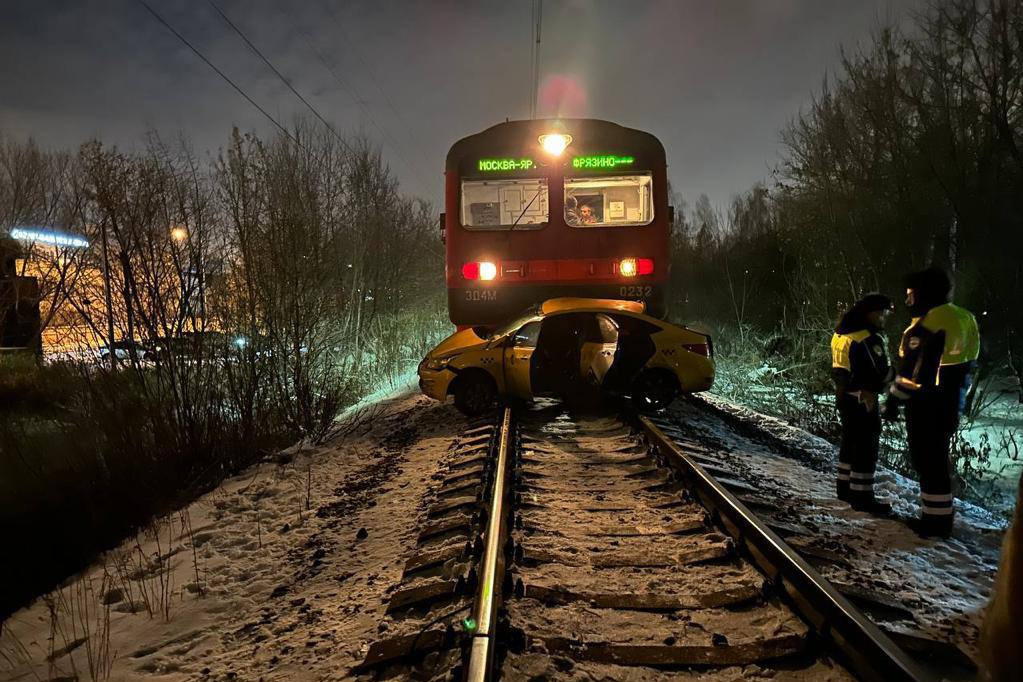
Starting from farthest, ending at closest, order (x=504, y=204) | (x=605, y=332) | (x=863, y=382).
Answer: (x=504, y=204), (x=605, y=332), (x=863, y=382)

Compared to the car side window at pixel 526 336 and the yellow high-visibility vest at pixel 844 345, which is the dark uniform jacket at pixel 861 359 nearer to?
the yellow high-visibility vest at pixel 844 345

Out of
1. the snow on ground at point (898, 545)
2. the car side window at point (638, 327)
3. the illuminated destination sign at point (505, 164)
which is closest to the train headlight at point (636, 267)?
the car side window at point (638, 327)

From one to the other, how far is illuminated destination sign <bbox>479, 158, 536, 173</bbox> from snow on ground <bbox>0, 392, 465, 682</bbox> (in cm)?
495

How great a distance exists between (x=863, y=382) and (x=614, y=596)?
9.36ft

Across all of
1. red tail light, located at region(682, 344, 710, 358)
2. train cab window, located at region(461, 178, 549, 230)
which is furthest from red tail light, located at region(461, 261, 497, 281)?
red tail light, located at region(682, 344, 710, 358)

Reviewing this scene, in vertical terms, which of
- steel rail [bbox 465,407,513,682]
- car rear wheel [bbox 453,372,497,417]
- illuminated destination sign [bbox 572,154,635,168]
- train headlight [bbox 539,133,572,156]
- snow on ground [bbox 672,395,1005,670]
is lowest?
snow on ground [bbox 672,395,1005,670]

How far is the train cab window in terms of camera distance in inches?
367

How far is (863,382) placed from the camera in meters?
4.80

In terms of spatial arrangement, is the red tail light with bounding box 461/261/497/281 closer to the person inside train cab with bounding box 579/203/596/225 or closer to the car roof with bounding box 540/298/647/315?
the car roof with bounding box 540/298/647/315

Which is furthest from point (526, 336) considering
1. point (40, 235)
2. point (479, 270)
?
point (40, 235)

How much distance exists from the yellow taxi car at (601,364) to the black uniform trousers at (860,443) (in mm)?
3346

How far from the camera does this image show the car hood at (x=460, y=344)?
27.7 ft

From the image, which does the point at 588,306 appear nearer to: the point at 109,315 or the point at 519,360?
the point at 519,360

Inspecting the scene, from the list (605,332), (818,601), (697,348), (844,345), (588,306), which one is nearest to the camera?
(818,601)
